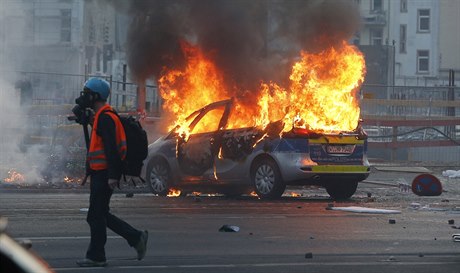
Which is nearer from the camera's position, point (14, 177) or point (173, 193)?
point (173, 193)

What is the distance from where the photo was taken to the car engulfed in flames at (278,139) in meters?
15.0

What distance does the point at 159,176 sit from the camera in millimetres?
16547

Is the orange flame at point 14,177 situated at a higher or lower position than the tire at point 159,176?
lower

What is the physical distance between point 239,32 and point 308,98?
2961mm

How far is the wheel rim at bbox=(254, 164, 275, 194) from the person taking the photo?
15.1 m

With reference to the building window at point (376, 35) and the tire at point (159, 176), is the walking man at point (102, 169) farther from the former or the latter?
the building window at point (376, 35)

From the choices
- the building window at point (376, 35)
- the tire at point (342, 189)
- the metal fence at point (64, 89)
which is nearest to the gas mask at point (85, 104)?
the tire at point (342, 189)

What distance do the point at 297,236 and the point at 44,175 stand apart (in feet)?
36.3

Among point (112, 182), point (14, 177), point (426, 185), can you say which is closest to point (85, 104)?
point (112, 182)

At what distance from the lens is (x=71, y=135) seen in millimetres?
22938

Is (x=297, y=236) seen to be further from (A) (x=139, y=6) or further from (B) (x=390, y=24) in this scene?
(B) (x=390, y=24)

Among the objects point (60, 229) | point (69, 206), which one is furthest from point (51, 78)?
point (60, 229)

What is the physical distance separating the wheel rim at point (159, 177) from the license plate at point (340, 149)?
3026 mm

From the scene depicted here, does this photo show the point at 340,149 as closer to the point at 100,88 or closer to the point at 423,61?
the point at 100,88
